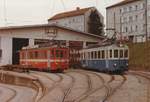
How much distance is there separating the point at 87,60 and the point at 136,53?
45.4 feet

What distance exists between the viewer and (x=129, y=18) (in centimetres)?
9775

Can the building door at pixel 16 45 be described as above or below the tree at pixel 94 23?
below

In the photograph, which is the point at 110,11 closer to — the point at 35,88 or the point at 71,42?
the point at 71,42

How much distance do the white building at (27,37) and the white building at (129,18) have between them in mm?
31544

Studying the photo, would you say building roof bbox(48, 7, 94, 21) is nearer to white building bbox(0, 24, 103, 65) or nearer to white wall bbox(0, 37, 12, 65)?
white building bbox(0, 24, 103, 65)

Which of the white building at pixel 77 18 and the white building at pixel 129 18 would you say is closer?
the white building at pixel 129 18

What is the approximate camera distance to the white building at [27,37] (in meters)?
53.3

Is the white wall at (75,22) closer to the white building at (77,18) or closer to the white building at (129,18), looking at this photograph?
the white building at (77,18)

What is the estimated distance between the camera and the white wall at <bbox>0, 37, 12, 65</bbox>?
5319 cm

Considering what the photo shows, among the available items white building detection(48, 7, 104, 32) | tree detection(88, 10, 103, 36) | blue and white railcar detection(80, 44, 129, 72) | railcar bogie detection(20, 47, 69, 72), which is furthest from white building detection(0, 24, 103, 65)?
white building detection(48, 7, 104, 32)

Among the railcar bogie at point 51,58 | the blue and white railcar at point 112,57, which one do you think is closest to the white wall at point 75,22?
the railcar bogie at point 51,58

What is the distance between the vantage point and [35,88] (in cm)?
3056

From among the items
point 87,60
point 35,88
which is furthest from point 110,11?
point 35,88

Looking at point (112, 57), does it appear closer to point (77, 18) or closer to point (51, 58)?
point (51, 58)
